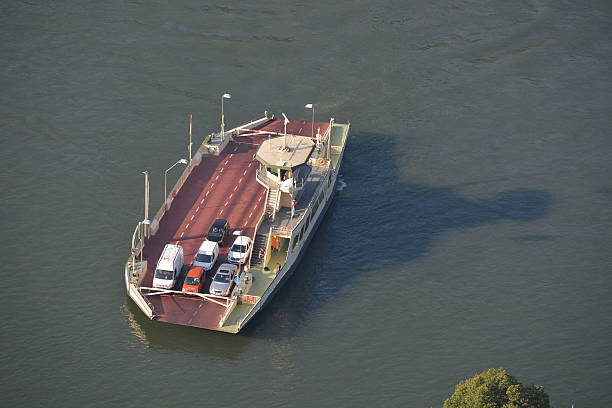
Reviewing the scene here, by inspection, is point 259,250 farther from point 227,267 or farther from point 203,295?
point 203,295

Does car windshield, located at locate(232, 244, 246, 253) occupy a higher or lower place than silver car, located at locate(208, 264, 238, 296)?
higher

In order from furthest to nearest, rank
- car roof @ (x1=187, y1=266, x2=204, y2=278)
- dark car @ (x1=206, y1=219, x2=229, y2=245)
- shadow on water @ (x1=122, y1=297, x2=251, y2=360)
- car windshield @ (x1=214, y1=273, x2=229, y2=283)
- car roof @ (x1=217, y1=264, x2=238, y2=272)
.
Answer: dark car @ (x1=206, y1=219, x2=229, y2=245), car roof @ (x1=217, y1=264, x2=238, y2=272), car windshield @ (x1=214, y1=273, x2=229, y2=283), car roof @ (x1=187, y1=266, x2=204, y2=278), shadow on water @ (x1=122, y1=297, x2=251, y2=360)

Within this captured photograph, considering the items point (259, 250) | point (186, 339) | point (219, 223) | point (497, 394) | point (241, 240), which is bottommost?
point (186, 339)

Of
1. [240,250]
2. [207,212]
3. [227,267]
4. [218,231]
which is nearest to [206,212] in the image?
[207,212]

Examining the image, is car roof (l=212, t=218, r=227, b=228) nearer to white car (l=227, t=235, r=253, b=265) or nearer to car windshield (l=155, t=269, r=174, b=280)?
white car (l=227, t=235, r=253, b=265)

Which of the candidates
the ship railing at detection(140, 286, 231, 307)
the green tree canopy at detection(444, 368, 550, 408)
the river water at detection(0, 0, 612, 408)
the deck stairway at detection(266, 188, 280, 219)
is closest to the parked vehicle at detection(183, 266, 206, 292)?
the ship railing at detection(140, 286, 231, 307)

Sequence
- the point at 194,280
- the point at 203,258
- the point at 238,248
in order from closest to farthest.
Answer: the point at 194,280
the point at 203,258
the point at 238,248

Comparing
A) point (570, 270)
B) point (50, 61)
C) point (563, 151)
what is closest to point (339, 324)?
point (570, 270)
